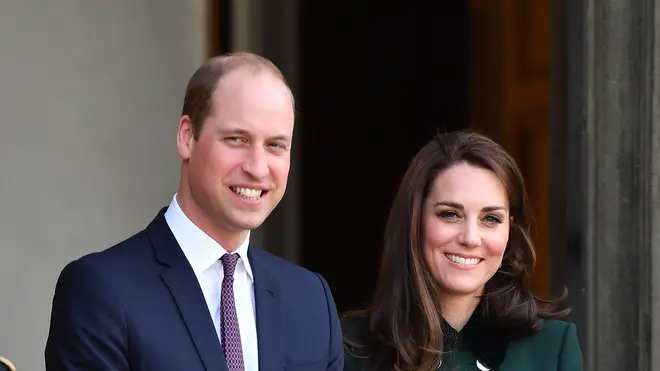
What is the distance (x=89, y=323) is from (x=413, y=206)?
3.39 feet

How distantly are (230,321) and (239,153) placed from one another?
0.32m

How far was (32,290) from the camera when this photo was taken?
155 inches

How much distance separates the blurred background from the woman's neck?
0.89m

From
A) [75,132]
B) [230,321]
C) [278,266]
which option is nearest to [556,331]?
[278,266]

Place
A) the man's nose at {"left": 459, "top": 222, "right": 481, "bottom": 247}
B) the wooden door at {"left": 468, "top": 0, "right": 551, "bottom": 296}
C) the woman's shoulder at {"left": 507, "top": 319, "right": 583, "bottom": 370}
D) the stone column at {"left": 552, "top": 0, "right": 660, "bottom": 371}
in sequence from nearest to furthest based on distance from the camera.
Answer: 1. the man's nose at {"left": 459, "top": 222, "right": 481, "bottom": 247}
2. the woman's shoulder at {"left": 507, "top": 319, "right": 583, "bottom": 370}
3. the stone column at {"left": 552, "top": 0, "right": 660, "bottom": 371}
4. the wooden door at {"left": 468, "top": 0, "right": 551, "bottom": 296}

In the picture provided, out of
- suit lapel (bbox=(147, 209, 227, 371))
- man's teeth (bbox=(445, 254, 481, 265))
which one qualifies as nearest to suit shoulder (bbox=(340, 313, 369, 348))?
man's teeth (bbox=(445, 254, 481, 265))

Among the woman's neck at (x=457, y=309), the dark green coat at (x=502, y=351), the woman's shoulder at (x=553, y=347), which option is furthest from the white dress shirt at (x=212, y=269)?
the woman's shoulder at (x=553, y=347)

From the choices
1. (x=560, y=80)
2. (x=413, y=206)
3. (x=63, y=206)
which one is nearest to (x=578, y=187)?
(x=560, y=80)

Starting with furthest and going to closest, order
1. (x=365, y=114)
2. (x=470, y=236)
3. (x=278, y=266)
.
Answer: (x=365, y=114) < (x=470, y=236) < (x=278, y=266)

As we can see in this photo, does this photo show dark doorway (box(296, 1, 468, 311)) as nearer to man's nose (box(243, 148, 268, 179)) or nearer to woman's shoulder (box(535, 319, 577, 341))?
woman's shoulder (box(535, 319, 577, 341))

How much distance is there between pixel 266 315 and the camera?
2.22 m

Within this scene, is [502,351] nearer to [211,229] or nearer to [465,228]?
[465,228]

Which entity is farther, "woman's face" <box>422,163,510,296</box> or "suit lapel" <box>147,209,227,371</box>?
"woman's face" <box>422,163,510,296</box>

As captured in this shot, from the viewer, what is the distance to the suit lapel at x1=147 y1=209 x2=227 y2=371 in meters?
2.09
